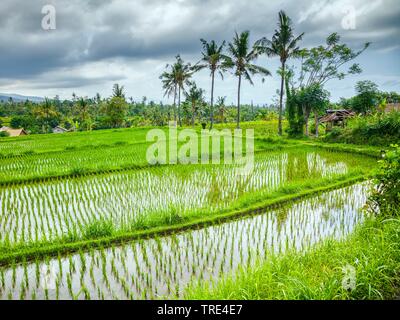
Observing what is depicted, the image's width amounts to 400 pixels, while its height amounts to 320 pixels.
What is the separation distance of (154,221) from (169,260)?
4.17 feet

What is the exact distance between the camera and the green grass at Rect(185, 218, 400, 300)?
2553mm

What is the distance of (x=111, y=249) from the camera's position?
15.0ft

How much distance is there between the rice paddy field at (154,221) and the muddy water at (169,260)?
0.05 feet

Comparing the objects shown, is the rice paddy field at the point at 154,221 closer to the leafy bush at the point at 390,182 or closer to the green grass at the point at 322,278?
the green grass at the point at 322,278

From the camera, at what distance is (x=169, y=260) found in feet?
13.8

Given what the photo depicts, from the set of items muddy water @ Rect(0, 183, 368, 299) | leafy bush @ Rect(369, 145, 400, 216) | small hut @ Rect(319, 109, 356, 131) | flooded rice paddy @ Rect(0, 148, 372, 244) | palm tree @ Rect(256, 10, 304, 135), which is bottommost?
muddy water @ Rect(0, 183, 368, 299)

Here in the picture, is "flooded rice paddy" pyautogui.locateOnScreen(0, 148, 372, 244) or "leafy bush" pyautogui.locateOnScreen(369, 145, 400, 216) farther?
"flooded rice paddy" pyautogui.locateOnScreen(0, 148, 372, 244)

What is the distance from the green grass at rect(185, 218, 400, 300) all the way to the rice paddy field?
480 mm

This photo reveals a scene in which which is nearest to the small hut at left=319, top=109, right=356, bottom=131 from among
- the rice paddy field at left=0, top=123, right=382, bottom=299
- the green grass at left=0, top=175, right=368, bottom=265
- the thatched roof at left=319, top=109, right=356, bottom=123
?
the thatched roof at left=319, top=109, right=356, bottom=123

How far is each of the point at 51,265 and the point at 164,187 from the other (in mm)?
4119

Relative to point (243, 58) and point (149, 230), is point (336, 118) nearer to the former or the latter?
point (243, 58)

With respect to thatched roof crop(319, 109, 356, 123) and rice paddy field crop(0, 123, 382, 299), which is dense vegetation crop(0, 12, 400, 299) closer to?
rice paddy field crop(0, 123, 382, 299)
